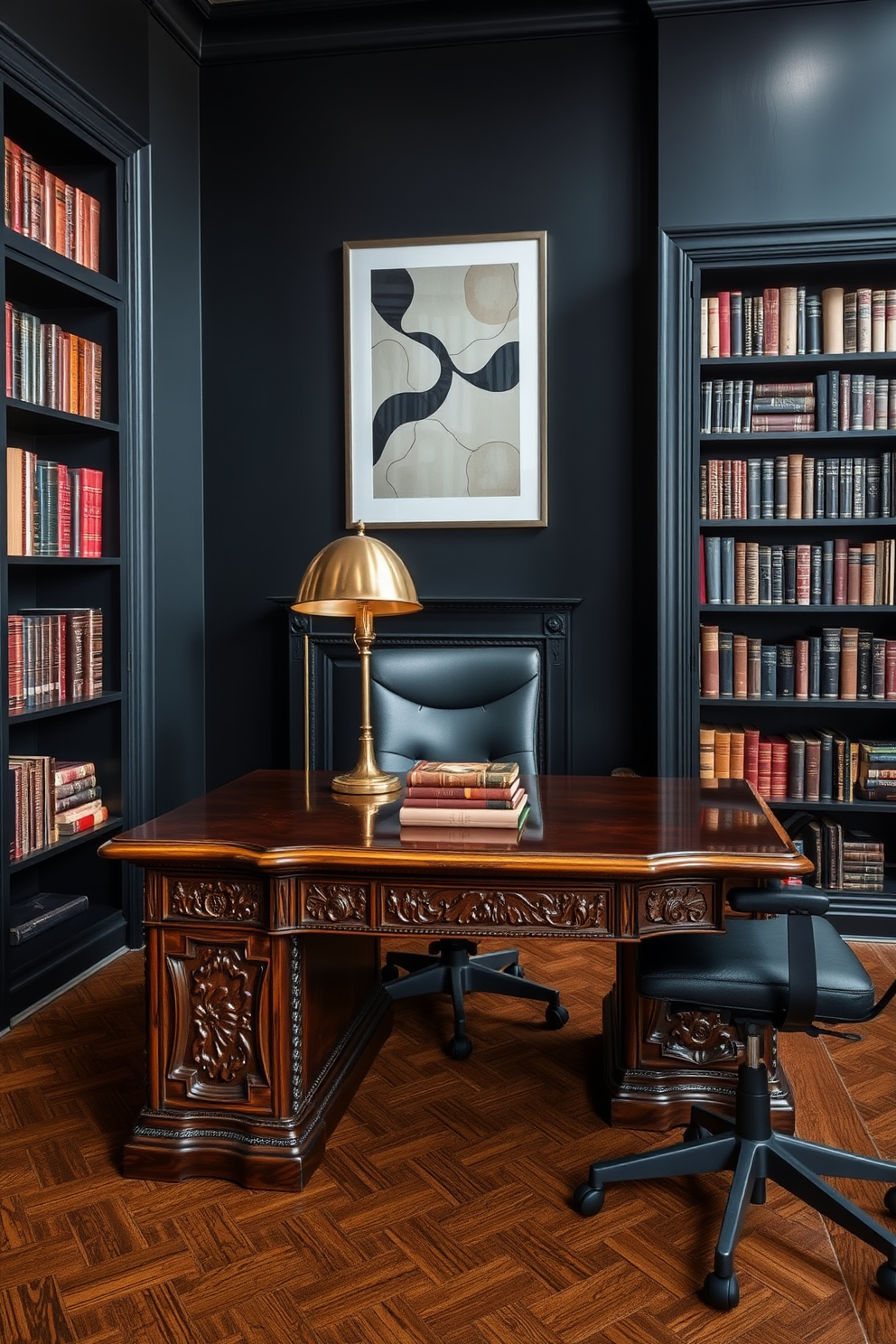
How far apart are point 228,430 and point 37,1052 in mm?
2398

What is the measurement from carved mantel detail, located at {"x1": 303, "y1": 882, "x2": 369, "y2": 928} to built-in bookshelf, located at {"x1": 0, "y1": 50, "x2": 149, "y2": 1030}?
1276mm

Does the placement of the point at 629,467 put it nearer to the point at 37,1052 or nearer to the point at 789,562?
the point at 789,562

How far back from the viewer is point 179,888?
206 centimetres

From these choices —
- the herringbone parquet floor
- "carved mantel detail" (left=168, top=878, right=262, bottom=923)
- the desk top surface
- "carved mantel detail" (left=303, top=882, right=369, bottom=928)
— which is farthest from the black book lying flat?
"carved mantel detail" (left=303, top=882, right=369, bottom=928)

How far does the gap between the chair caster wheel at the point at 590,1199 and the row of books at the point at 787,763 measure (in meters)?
1.92

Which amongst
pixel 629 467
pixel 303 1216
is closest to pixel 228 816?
pixel 303 1216

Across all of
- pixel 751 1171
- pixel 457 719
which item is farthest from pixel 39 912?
pixel 751 1171

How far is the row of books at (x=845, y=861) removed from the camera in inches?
143

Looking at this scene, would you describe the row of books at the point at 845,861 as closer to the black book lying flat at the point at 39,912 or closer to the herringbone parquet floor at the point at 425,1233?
the herringbone parquet floor at the point at 425,1233

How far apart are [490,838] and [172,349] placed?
8.57 ft

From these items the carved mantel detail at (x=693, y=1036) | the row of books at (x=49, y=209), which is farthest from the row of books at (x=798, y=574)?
the row of books at (x=49, y=209)

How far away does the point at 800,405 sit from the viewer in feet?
11.9

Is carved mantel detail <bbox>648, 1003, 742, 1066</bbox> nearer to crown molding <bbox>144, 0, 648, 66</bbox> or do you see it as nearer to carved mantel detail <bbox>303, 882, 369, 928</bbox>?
carved mantel detail <bbox>303, 882, 369, 928</bbox>

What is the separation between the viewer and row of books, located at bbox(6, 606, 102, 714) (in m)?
3.04
